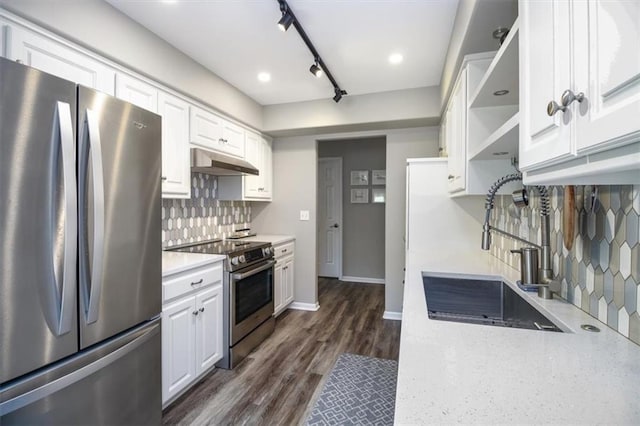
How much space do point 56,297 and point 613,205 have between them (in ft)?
6.25

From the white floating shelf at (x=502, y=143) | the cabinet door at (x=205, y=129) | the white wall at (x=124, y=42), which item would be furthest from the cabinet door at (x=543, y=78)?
the cabinet door at (x=205, y=129)

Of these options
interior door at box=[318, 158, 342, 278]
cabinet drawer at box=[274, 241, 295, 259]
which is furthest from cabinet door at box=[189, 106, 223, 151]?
interior door at box=[318, 158, 342, 278]

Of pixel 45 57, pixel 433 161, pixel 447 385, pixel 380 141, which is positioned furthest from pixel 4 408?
pixel 380 141

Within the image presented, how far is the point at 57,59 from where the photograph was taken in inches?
59.7

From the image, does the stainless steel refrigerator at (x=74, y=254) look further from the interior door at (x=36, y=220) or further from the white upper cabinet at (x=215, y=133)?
the white upper cabinet at (x=215, y=133)

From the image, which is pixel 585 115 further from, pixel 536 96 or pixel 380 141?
pixel 380 141

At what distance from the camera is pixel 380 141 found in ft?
16.3

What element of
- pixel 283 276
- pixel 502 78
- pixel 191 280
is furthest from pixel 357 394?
pixel 502 78

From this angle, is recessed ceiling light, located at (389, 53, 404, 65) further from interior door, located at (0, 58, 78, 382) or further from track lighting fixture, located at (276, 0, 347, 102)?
interior door, located at (0, 58, 78, 382)

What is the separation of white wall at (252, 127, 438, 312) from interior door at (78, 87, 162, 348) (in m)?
2.27

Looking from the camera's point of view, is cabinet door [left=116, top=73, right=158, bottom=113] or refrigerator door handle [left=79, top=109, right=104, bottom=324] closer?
refrigerator door handle [left=79, top=109, right=104, bottom=324]

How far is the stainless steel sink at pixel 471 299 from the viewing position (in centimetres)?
149

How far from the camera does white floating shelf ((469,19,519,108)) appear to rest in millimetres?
1036

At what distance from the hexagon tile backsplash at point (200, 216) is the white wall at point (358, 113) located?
3.35 feet
